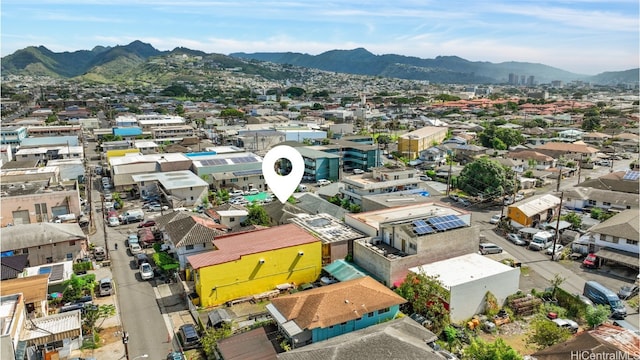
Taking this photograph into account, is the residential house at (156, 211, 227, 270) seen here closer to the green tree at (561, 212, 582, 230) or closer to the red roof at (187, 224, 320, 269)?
the red roof at (187, 224, 320, 269)

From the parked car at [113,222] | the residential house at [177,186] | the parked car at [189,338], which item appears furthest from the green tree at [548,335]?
the parked car at [113,222]

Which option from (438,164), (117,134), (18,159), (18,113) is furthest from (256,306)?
(18,113)

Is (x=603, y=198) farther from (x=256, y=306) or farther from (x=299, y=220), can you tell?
(x=256, y=306)

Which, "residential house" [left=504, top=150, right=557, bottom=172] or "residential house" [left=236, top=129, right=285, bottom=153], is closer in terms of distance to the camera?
"residential house" [left=504, top=150, right=557, bottom=172]

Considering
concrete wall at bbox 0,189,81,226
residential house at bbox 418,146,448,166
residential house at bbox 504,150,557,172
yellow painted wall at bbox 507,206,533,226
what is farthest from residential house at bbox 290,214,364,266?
residential house at bbox 504,150,557,172

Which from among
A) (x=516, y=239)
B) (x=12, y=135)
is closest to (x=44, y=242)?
(x=516, y=239)

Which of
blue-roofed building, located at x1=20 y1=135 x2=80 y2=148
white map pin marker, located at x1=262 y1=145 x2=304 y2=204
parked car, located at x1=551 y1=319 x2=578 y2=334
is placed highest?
white map pin marker, located at x1=262 y1=145 x2=304 y2=204
